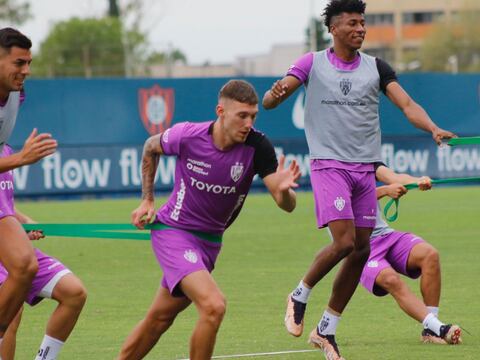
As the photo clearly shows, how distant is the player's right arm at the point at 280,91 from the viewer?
10.5 m

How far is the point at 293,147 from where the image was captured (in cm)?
3156

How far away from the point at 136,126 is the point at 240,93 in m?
21.7

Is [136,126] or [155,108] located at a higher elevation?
[155,108]

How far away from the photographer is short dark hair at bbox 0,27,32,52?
9172 millimetres

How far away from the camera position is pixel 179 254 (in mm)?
8828

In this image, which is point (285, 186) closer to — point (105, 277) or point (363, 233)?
point (363, 233)

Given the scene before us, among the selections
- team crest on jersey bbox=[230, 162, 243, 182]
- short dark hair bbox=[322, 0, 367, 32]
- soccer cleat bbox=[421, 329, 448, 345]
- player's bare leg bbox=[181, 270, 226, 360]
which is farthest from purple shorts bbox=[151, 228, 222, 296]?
short dark hair bbox=[322, 0, 367, 32]

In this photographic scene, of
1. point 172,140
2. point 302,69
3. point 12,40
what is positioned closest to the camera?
point 172,140

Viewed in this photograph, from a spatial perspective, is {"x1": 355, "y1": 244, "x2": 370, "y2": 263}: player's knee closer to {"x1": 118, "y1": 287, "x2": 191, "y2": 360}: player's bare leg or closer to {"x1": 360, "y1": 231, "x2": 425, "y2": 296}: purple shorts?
{"x1": 360, "y1": 231, "x2": 425, "y2": 296}: purple shorts

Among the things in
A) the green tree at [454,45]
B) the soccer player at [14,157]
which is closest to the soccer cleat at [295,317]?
the soccer player at [14,157]

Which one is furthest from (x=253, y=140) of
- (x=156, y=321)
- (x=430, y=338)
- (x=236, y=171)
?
(x=430, y=338)

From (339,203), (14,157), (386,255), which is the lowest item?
(386,255)

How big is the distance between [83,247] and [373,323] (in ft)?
28.8

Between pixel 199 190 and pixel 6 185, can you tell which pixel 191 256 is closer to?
pixel 199 190
